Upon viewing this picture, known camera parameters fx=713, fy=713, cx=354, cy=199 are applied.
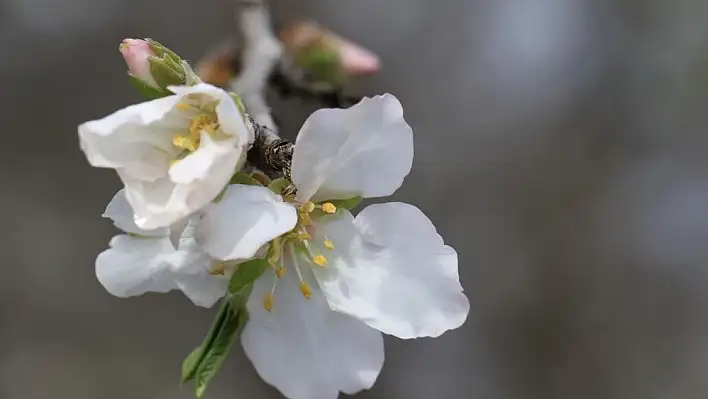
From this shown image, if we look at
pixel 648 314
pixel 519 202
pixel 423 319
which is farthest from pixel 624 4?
pixel 423 319

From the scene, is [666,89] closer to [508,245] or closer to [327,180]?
[508,245]

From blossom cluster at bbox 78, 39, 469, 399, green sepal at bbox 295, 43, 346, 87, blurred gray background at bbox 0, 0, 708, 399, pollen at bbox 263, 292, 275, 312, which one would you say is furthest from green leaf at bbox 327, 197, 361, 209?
blurred gray background at bbox 0, 0, 708, 399

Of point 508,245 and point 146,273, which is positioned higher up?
point 146,273

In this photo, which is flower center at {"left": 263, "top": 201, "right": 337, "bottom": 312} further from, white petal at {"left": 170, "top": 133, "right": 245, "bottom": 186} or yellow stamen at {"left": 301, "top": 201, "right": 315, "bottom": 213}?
white petal at {"left": 170, "top": 133, "right": 245, "bottom": 186}

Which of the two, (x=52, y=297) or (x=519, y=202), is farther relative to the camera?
(x=519, y=202)

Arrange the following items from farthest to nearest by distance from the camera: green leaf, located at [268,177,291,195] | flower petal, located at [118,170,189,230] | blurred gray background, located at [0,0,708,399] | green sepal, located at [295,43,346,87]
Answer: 1. blurred gray background, located at [0,0,708,399]
2. green sepal, located at [295,43,346,87]
3. green leaf, located at [268,177,291,195]
4. flower petal, located at [118,170,189,230]
